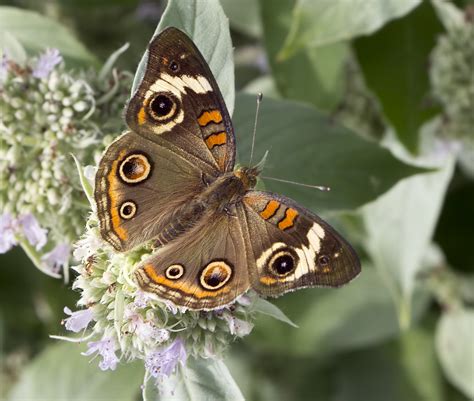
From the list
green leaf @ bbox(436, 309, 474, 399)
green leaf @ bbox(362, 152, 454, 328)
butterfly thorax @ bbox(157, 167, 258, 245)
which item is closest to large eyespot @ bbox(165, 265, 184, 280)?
butterfly thorax @ bbox(157, 167, 258, 245)

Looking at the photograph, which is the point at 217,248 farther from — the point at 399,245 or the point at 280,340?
the point at 280,340

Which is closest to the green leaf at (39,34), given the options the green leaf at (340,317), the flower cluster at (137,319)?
the flower cluster at (137,319)

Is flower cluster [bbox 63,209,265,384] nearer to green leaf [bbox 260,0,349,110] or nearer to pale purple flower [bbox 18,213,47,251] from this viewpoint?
pale purple flower [bbox 18,213,47,251]

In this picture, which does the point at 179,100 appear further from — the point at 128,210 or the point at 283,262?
the point at 283,262

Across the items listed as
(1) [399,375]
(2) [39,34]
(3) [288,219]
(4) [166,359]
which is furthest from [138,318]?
(1) [399,375]

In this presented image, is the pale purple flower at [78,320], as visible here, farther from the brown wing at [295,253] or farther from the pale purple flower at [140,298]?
the brown wing at [295,253]

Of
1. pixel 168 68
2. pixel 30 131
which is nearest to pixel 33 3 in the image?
pixel 30 131
